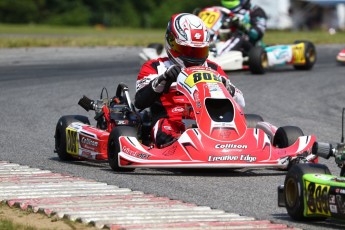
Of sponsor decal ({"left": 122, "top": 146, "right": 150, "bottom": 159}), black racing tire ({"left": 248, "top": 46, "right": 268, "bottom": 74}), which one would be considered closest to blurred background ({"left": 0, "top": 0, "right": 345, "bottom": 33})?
black racing tire ({"left": 248, "top": 46, "right": 268, "bottom": 74})

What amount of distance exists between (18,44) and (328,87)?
9.21 metres

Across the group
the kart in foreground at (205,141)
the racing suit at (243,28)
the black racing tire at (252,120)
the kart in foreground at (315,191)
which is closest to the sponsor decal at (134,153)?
the kart in foreground at (205,141)

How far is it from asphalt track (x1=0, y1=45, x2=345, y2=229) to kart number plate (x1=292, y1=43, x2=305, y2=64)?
0.27 m

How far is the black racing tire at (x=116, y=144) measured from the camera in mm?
8250

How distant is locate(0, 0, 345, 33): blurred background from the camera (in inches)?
1919

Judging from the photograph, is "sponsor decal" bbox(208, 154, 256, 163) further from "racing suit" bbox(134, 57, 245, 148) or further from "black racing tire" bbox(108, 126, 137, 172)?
"black racing tire" bbox(108, 126, 137, 172)

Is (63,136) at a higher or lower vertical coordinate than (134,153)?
lower

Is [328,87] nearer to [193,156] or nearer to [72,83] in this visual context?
[72,83]

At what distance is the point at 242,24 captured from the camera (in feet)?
58.4

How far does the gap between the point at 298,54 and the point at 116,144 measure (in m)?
10.7

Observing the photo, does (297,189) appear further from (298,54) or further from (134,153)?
(298,54)

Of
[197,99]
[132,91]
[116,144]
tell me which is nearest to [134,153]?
[116,144]

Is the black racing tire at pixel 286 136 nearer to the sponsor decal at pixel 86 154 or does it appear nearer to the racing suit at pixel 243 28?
the sponsor decal at pixel 86 154

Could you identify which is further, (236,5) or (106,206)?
(236,5)
